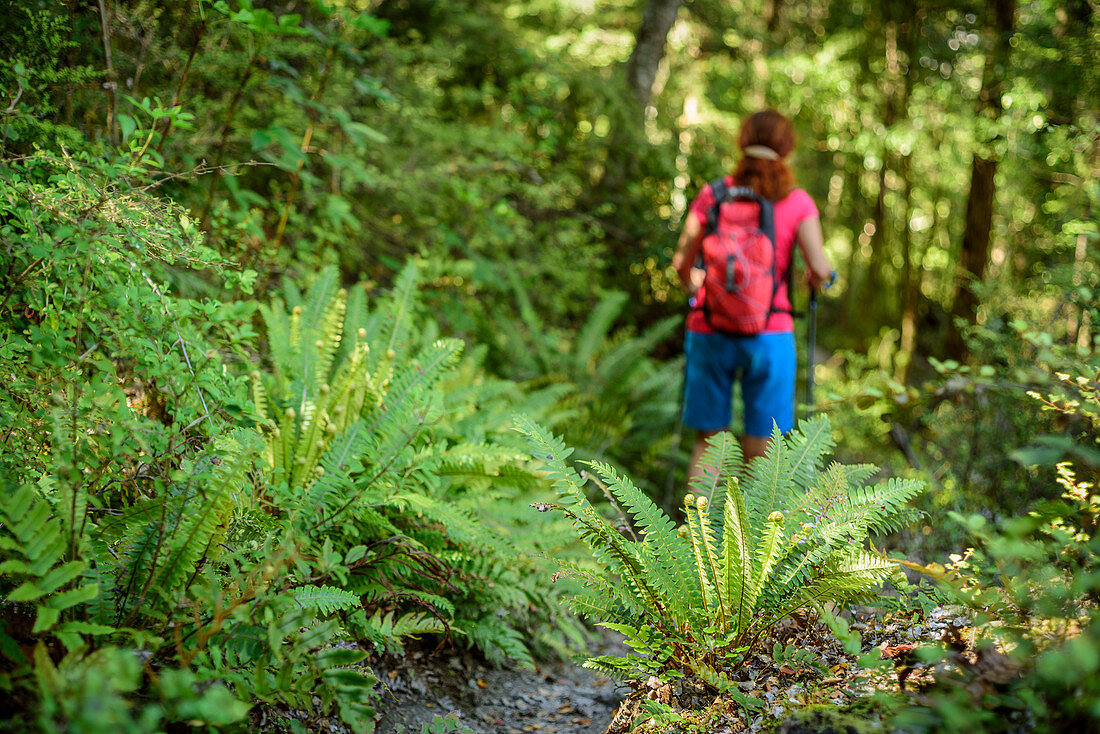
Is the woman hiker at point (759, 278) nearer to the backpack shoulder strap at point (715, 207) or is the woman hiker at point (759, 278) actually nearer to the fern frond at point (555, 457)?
the backpack shoulder strap at point (715, 207)

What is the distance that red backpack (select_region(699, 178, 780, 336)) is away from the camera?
364 cm

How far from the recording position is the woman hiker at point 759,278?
145 inches

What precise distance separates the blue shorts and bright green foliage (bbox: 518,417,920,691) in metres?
1.58

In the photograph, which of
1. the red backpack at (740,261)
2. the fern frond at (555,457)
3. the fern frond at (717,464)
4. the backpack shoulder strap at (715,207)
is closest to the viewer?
the fern frond at (555,457)

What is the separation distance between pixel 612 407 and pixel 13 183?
388 cm

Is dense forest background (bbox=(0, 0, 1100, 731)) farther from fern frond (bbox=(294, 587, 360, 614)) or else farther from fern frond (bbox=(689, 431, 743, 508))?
fern frond (bbox=(689, 431, 743, 508))

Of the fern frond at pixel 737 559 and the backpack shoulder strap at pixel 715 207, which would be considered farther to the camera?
the backpack shoulder strap at pixel 715 207

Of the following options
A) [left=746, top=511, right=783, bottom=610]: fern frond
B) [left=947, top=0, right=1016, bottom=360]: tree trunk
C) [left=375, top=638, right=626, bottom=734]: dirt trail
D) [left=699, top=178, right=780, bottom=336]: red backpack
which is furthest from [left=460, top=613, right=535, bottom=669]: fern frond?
[left=947, top=0, right=1016, bottom=360]: tree trunk

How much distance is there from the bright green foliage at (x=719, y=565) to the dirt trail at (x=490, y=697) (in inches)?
21.1

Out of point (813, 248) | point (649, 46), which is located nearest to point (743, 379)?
point (813, 248)

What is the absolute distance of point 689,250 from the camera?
13.1 feet

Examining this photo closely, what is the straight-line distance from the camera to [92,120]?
3.04 metres

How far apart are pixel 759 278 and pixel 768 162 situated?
2.12ft

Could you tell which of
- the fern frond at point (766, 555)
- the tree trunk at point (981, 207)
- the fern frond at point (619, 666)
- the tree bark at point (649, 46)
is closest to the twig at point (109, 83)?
the fern frond at point (619, 666)
